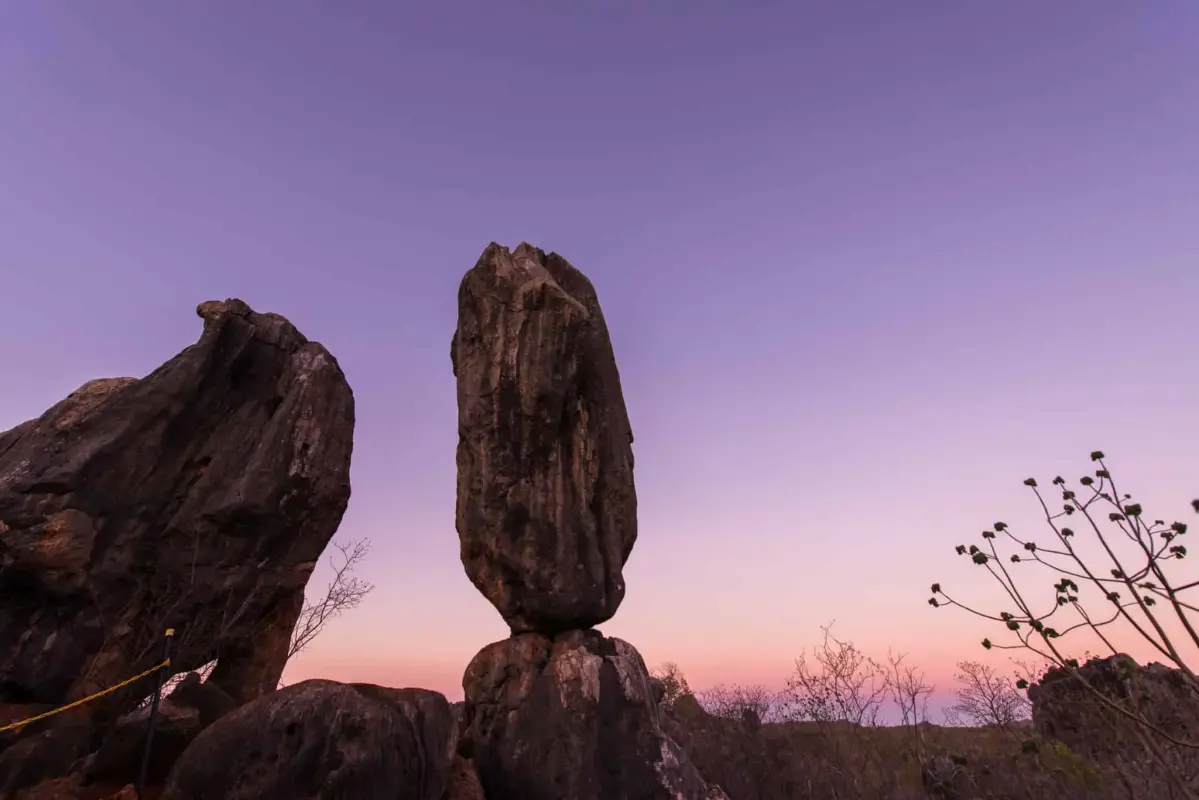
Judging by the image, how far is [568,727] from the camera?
13305 millimetres

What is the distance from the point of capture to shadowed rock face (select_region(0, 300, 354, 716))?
41.8ft

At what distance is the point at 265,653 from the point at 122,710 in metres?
3.12

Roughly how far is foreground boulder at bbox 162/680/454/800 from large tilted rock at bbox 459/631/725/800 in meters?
2.34

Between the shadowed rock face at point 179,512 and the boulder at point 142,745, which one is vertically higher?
the shadowed rock face at point 179,512

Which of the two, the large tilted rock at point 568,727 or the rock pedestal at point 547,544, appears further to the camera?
the rock pedestal at point 547,544

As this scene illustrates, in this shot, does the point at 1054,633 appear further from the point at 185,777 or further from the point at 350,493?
the point at 350,493

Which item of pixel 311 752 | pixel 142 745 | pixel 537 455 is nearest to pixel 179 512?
pixel 142 745

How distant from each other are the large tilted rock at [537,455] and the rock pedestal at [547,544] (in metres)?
0.03

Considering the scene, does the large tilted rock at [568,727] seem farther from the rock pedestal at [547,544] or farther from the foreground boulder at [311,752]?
the foreground boulder at [311,752]

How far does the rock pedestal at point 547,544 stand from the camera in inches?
525

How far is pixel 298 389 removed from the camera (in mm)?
17328

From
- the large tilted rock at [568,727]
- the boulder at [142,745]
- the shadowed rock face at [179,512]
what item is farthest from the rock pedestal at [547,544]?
the boulder at [142,745]

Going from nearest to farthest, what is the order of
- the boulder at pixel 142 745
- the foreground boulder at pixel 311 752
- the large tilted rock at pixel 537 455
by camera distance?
the foreground boulder at pixel 311 752, the boulder at pixel 142 745, the large tilted rock at pixel 537 455

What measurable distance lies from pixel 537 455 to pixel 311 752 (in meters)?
7.38
